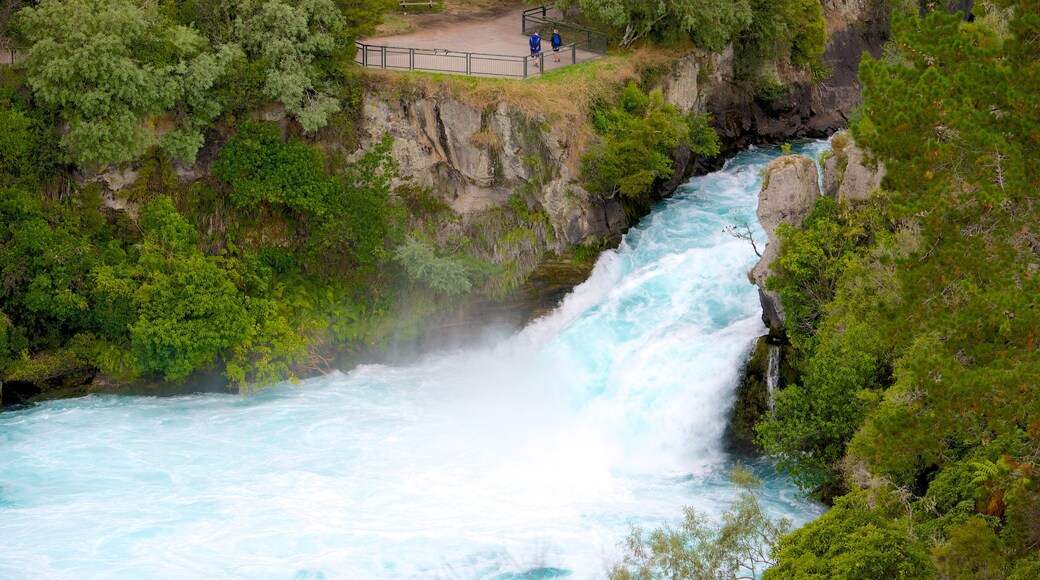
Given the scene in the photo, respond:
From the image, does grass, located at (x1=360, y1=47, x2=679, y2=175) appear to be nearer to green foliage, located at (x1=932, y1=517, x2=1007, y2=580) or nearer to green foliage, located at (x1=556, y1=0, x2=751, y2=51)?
green foliage, located at (x1=556, y1=0, x2=751, y2=51)

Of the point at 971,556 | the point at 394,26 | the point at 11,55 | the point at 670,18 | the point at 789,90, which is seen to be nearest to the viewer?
the point at 971,556

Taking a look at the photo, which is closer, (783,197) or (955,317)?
(955,317)

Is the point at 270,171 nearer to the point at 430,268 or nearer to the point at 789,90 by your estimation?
the point at 430,268

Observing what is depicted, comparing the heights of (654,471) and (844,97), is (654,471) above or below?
below

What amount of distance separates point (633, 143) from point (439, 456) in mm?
13154

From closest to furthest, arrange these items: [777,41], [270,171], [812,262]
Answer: [812,262]
[270,171]
[777,41]

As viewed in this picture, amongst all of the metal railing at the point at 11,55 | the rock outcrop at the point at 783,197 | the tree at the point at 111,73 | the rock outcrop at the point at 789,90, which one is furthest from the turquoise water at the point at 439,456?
the metal railing at the point at 11,55

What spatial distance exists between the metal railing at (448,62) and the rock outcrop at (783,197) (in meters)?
11.5

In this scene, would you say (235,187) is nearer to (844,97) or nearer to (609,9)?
(609,9)

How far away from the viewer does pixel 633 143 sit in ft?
149

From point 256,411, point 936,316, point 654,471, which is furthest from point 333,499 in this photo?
point 936,316

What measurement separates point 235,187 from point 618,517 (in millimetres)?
16870

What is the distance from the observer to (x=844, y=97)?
60875 mm

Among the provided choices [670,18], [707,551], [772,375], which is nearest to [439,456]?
[772,375]
